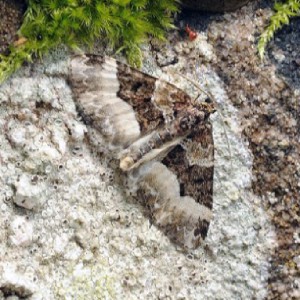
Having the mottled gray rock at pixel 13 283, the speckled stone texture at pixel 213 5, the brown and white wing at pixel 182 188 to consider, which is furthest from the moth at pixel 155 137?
the mottled gray rock at pixel 13 283

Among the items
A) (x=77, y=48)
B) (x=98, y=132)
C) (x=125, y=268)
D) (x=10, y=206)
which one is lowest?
(x=125, y=268)

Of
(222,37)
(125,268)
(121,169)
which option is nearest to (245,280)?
(125,268)

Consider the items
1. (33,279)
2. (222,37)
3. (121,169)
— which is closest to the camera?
(33,279)

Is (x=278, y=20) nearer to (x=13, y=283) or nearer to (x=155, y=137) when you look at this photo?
(x=155, y=137)

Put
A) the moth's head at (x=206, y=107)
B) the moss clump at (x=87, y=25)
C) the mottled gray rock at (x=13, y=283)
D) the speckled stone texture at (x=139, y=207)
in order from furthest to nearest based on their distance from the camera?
the moth's head at (x=206, y=107) < the moss clump at (x=87, y=25) < the speckled stone texture at (x=139, y=207) < the mottled gray rock at (x=13, y=283)

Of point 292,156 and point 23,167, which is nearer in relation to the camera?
point 23,167

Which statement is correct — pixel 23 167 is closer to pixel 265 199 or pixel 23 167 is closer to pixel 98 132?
pixel 98 132

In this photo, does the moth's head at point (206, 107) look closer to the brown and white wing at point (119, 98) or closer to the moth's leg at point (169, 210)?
the brown and white wing at point (119, 98)
